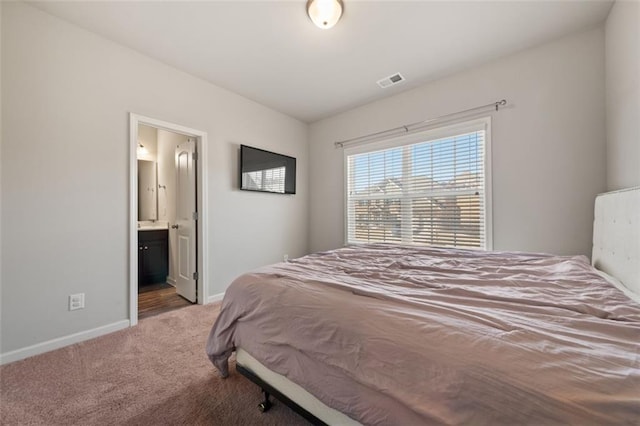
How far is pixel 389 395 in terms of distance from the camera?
0.78 m

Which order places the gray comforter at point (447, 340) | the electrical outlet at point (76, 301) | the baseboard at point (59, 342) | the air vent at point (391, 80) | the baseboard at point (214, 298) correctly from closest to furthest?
the gray comforter at point (447, 340) < the baseboard at point (59, 342) < the electrical outlet at point (76, 301) < the air vent at point (391, 80) < the baseboard at point (214, 298)

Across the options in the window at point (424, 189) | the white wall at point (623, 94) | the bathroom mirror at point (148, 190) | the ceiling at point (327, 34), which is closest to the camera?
the white wall at point (623, 94)

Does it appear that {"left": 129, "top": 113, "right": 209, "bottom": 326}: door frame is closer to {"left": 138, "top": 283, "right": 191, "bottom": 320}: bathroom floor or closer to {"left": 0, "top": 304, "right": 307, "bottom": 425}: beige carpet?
{"left": 138, "top": 283, "right": 191, "bottom": 320}: bathroom floor

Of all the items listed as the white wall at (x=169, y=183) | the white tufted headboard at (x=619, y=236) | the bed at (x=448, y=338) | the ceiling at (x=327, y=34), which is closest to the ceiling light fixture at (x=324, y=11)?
the ceiling at (x=327, y=34)

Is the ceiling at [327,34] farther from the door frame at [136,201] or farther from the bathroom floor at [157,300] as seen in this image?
the bathroom floor at [157,300]

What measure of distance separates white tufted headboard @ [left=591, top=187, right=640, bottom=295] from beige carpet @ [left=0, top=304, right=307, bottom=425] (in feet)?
6.23

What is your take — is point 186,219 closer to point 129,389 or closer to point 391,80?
point 129,389

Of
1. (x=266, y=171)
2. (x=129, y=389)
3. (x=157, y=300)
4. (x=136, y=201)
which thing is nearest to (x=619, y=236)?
(x=129, y=389)

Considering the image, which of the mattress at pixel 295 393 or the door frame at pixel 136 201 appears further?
the door frame at pixel 136 201

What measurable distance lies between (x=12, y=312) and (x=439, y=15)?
3947mm

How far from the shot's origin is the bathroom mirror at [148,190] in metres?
4.03

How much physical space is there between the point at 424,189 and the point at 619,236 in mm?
1683

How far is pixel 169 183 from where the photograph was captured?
148 inches

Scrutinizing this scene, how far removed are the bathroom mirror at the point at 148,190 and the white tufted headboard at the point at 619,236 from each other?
5.21 m
